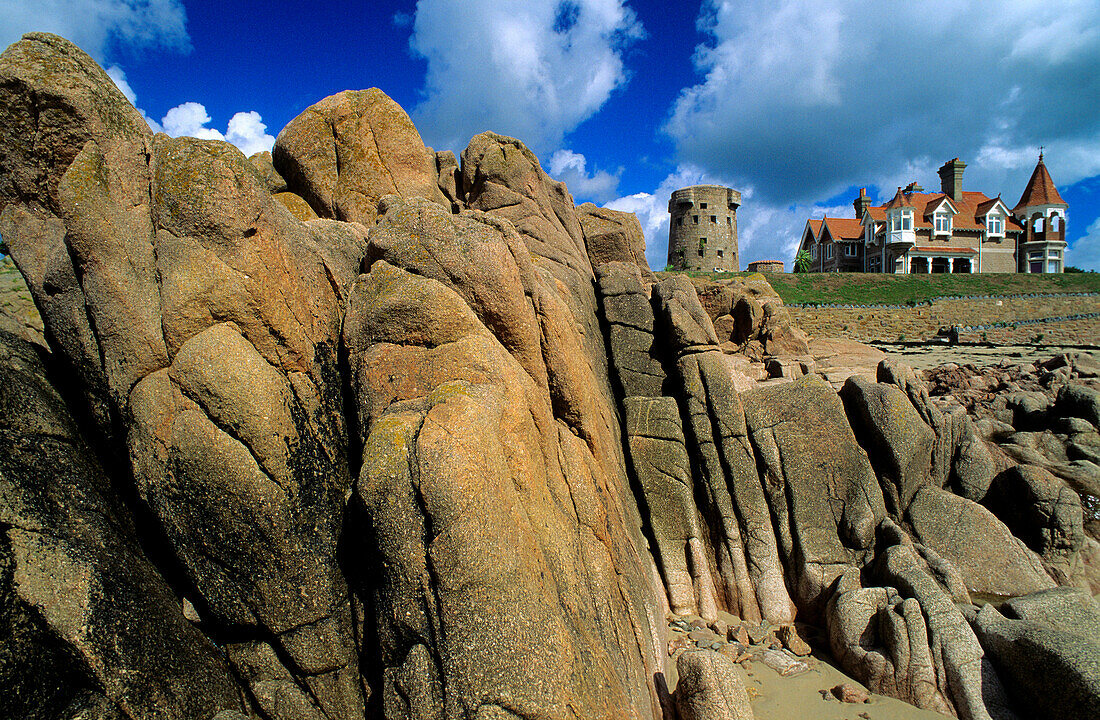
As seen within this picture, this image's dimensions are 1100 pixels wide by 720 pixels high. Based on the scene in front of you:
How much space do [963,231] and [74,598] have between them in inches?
3142

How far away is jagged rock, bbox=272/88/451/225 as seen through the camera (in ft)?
38.9

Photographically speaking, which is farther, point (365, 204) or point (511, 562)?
point (365, 204)

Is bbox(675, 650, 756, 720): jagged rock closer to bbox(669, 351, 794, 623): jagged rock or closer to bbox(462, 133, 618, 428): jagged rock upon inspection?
bbox(669, 351, 794, 623): jagged rock

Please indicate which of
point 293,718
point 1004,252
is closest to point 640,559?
point 293,718

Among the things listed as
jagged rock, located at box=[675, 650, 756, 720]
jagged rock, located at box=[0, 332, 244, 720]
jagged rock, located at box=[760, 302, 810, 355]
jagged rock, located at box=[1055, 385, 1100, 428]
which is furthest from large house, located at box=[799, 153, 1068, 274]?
jagged rock, located at box=[0, 332, 244, 720]

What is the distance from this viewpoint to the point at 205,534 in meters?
5.80

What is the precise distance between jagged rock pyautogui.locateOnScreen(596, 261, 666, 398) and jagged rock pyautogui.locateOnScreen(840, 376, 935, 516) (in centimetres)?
388

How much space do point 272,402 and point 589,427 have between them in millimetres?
4280

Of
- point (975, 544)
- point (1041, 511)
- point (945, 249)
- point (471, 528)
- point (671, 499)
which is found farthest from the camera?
point (945, 249)

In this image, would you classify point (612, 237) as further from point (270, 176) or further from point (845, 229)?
point (845, 229)

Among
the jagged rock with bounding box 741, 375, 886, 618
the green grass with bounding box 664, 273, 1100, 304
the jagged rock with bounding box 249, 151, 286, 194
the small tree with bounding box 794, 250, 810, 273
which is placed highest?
the small tree with bounding box 794, 250, 810, 273

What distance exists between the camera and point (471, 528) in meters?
5.14

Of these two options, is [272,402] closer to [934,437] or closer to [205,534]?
[205,534]

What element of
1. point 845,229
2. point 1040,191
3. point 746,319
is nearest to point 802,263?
point 845,229
